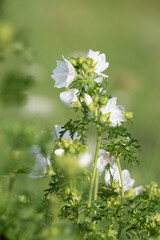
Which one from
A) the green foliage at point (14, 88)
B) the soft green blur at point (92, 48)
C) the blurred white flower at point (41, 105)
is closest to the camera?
the green foliage at point (14, 88)

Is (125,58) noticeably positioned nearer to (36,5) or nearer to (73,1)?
(36,5)

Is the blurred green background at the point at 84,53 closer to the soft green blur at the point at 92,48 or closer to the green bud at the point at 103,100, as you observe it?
the soft green blur at the point at 92,48

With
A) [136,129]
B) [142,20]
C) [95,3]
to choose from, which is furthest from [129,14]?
[136,129]

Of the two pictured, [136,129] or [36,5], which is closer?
[136,129]

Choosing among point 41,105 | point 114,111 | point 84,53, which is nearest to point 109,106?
point 114,111

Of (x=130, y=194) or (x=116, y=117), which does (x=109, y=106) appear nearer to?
(x=116, y=117)

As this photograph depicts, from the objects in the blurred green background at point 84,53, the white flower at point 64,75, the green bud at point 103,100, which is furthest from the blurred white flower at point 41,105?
the green bud at point 103,100
